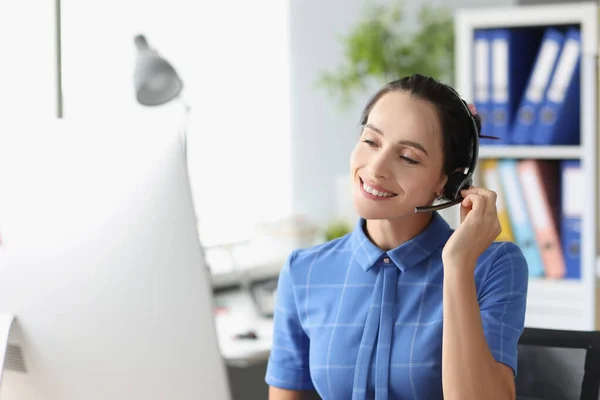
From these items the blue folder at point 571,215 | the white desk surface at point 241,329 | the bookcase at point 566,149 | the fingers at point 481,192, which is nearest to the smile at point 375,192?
the fingers at point 481,192

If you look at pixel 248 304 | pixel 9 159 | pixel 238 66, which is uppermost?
pixel 238 66

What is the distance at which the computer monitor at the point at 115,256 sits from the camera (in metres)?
1.01

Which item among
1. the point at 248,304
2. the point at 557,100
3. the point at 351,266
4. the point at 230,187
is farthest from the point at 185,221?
the point at 230,187

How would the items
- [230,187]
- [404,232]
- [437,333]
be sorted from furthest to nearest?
1. [230,187]
2. [404,232]
3. [437,333]

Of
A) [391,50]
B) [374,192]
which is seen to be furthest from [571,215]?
[374,192]

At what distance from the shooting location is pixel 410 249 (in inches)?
48.9

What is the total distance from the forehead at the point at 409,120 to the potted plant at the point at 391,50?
6.75ft

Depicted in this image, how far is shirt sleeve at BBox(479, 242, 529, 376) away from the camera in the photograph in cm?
114

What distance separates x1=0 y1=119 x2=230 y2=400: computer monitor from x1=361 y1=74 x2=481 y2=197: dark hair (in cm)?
36

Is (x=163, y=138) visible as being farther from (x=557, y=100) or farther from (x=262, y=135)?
(x=262, y=135)

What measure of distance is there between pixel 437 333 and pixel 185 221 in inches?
15.3

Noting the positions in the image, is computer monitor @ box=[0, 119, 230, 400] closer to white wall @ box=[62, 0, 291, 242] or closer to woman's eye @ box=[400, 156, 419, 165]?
woman's eye @ box=[400, 156, 419, 165]

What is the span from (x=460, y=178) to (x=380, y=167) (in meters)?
0.13

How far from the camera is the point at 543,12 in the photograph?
8.66 feet
